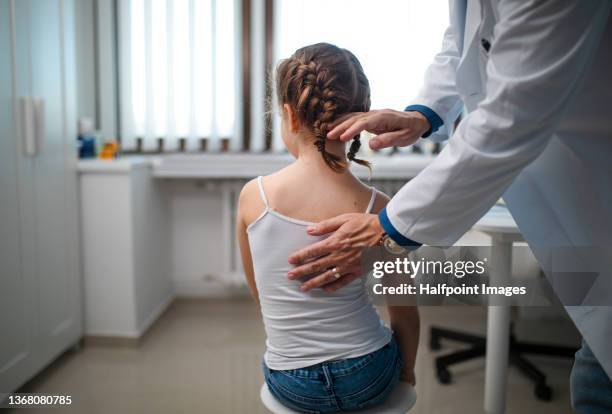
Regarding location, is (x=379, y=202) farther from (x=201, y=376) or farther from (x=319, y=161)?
(x=201, y=376)

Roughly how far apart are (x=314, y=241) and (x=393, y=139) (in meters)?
0.27

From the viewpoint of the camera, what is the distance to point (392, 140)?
105 centimetres

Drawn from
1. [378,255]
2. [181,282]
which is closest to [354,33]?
[181,282]

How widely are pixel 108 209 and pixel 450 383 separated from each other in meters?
1.72

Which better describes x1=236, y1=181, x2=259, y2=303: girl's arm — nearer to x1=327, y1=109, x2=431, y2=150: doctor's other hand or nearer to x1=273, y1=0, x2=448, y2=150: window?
x1=327, y1=109, x2=431, y2=150: doctor's other hand

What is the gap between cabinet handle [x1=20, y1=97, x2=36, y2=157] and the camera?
74.4 inches

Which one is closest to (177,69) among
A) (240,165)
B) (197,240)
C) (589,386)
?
(240,165)

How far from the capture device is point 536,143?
744mm

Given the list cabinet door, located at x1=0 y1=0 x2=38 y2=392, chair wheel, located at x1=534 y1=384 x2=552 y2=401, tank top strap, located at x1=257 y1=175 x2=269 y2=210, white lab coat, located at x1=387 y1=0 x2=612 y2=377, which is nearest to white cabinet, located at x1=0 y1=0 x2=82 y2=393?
cabinet door, located at x1=0 y1=0 x2=38 y2=392

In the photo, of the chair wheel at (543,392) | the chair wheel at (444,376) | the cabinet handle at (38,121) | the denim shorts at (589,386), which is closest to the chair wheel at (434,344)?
the chair wheel at (444,376)

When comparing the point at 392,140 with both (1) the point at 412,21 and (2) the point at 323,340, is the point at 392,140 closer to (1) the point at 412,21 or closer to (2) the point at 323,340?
(2) the point at 323,340

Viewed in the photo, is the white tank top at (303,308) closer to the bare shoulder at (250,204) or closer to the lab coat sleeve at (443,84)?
the bare shoulder at (250,204)

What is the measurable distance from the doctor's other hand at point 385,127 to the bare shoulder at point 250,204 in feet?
0.63

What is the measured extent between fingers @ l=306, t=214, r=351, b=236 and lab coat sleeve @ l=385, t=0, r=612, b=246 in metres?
0.10
